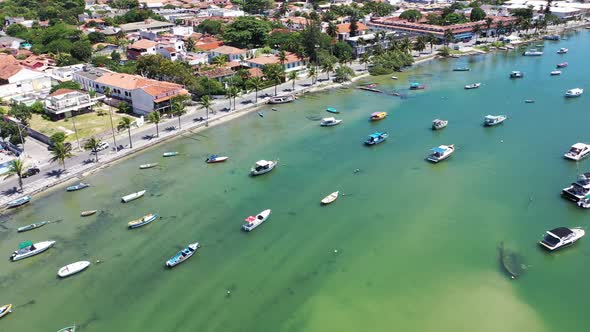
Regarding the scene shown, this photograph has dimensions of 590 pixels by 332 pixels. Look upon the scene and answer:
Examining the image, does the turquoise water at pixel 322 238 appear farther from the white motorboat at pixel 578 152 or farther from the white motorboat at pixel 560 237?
the white motorboat at pixel 578 152

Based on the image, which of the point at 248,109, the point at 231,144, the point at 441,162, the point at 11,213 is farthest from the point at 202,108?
the point at 441,162

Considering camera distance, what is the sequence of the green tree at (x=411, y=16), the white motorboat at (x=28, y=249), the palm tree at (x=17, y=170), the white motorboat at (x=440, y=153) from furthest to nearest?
the green tree at (x=411, y=16) < the white motorboat at (x=440, y=153) < the palm tree at (x=17, y=170) < the white motorboat at (x=28, y=249)

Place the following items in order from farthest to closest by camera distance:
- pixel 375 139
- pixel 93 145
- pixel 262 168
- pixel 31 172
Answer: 1. pixel 375 139
2. pixel 93 145
3. pixel 262 168
4. pixel 31 172

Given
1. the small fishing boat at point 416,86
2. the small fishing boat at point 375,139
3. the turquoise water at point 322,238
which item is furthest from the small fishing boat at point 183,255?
the small fishing boat at point 416,86

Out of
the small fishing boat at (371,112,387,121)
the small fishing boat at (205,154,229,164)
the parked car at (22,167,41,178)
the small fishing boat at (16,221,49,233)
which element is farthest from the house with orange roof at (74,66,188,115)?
the small fishing boat at (371,112,387,121)

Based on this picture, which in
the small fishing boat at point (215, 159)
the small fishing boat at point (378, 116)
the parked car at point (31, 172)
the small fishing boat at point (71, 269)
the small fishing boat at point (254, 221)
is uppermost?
the small fishing boat at point (378, 116)

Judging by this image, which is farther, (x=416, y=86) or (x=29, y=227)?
(x=416, y=86)

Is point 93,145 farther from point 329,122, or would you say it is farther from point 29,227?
point 329,122

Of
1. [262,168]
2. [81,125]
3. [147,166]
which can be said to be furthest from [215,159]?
[81,125]
